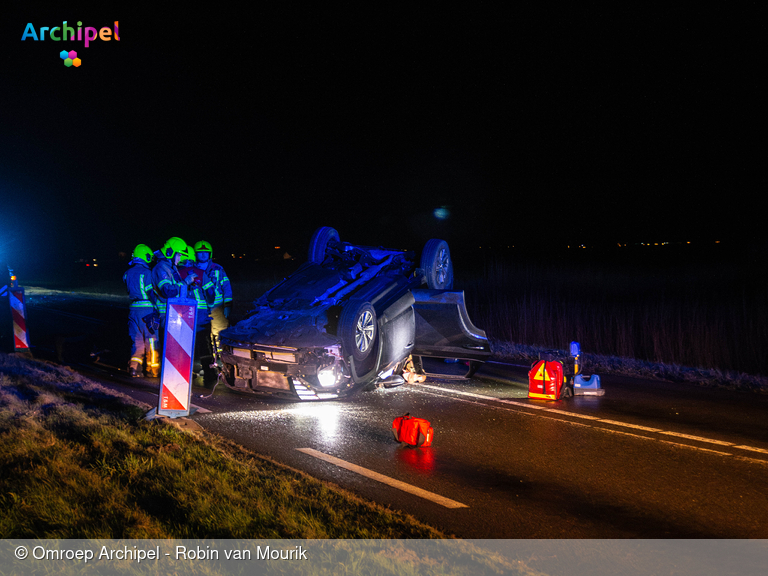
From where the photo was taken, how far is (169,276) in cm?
919

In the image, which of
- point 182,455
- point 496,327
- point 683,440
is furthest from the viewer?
Answer: point 496,327

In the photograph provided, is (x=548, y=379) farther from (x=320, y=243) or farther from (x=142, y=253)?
(x=142, y=253)

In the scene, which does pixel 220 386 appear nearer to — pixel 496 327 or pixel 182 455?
pixel 182 455

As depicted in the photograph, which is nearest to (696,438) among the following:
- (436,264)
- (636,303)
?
(436,264)

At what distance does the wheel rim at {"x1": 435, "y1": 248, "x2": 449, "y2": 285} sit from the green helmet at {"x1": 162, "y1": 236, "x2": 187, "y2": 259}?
4.05 metres

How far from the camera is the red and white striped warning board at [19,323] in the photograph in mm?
11914

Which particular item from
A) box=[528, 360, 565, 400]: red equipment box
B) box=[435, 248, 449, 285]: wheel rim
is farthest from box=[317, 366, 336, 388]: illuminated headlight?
box=[528, 360, 565, 400]: red equipment box

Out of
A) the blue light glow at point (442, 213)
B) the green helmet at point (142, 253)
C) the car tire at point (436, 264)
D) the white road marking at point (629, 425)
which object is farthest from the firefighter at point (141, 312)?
the blue light glow at point (442, 213)

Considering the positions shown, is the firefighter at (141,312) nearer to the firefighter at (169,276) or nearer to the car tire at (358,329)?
the firefighter at (169,276)

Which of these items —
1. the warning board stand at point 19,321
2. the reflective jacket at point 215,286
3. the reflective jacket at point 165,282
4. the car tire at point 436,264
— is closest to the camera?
the car tire at point 436,264

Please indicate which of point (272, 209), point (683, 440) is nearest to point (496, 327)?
point (683, 440)

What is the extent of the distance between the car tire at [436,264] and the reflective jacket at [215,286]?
3232mm

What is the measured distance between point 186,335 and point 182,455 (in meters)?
1.50

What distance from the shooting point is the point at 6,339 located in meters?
12.6
